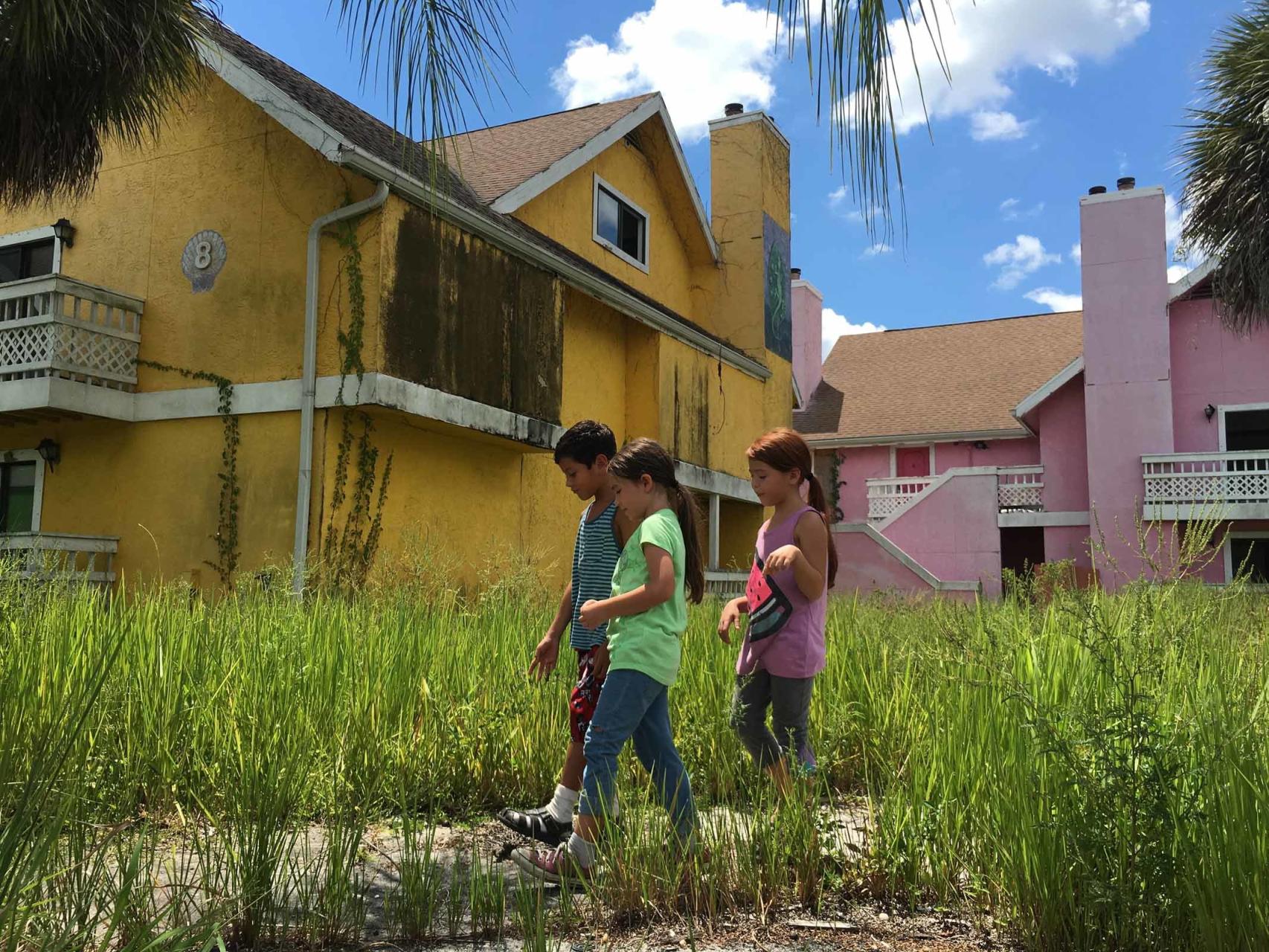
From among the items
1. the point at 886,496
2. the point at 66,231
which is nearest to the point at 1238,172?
the point at 886,496

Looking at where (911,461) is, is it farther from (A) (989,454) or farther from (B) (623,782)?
(B) (623,782)

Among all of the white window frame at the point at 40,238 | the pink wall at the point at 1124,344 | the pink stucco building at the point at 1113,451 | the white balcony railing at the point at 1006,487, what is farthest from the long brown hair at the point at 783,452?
the white balcony railing at the point at 1006,487

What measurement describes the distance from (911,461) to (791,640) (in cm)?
2559

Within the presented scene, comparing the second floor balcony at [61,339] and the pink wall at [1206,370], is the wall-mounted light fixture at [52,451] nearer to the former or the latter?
the second floor balcony at [61,339]

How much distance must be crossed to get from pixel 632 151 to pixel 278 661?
1488cm

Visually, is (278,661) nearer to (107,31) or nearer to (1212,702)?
(1212,702)

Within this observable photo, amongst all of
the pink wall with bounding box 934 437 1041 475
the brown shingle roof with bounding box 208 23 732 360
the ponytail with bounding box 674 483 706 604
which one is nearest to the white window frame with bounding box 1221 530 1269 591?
the pink wall with bounding box 934 437 1041 475

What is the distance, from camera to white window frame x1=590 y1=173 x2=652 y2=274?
16125 millimetres

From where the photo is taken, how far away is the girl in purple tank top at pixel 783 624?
3.95 meters

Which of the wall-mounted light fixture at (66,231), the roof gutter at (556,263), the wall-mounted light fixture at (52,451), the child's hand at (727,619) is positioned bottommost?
the child's hand at (727,619)

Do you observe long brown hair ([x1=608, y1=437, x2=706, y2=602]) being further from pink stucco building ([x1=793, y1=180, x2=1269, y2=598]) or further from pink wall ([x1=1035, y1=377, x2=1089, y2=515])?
pink wall ([x1=1035, y1=377, x2=1089, y2=515])

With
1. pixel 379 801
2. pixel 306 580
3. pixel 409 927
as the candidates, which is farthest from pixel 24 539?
pixel 409 927

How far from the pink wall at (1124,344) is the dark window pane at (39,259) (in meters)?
20.2

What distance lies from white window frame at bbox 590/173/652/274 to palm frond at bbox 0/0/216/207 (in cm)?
783
